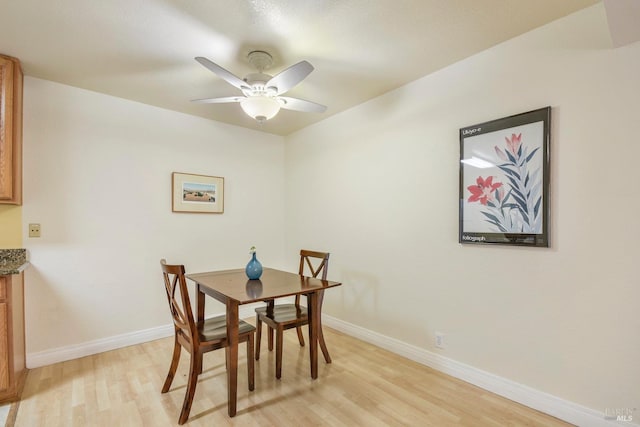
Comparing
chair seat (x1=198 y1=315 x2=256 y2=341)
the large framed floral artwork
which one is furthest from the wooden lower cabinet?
the large framed floral artwork

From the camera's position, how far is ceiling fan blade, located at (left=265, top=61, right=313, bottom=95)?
5.59 feet

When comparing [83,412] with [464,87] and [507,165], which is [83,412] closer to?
[507,165]

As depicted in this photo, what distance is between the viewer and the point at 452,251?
2.36 metres

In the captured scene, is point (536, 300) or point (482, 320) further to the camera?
point (482, 320)

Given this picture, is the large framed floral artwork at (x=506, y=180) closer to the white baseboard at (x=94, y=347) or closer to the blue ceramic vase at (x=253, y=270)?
the blue ceramic vase at (x=253, y=270)

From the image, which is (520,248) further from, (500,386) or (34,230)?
(34,230)

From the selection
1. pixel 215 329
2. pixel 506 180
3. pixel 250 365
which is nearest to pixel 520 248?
pixel 506 180

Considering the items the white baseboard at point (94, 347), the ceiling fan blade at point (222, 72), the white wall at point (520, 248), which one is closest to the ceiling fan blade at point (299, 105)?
the ceiling fan blade at point (222, 72)

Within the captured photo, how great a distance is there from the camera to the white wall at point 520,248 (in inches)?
64.6

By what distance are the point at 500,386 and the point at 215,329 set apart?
2005 millimetres

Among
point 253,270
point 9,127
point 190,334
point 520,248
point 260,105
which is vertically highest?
point 260,105

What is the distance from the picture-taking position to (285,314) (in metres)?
2.46

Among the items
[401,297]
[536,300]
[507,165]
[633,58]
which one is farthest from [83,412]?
[633,58]

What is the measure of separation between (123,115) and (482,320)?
144 inches
